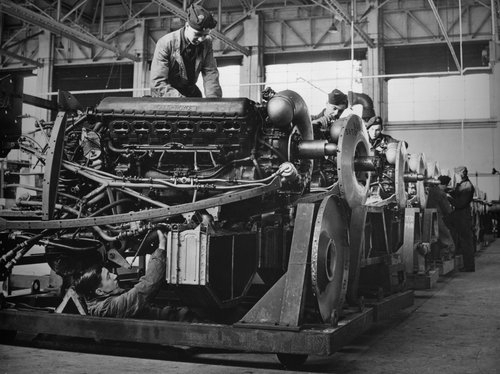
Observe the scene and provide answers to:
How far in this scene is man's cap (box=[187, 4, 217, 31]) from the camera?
14.4 ft

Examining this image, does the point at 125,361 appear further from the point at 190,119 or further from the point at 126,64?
the point at 126,64

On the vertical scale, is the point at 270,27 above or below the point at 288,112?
above

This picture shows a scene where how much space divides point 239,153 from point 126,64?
60.7ft

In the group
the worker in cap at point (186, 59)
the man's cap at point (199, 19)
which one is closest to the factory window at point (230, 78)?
the worker in cap at point (186, 59)

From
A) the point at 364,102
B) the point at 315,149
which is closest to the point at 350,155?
the point at 315,149

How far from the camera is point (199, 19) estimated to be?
14.4 feet

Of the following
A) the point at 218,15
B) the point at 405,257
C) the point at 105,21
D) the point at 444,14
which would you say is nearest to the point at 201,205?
the point at 405,257

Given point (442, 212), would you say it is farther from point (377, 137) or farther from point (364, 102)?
point (377, 137)

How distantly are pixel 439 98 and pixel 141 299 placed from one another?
667 inches

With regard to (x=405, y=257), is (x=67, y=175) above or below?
above

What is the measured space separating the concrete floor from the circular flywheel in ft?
1.17

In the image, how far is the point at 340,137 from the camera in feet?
13.0

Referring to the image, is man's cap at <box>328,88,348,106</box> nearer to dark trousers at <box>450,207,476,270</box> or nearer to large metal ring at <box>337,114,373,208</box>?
large metal ring at <box>337,114,373,208</box>

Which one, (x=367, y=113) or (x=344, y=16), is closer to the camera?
(x=367, y=113)
